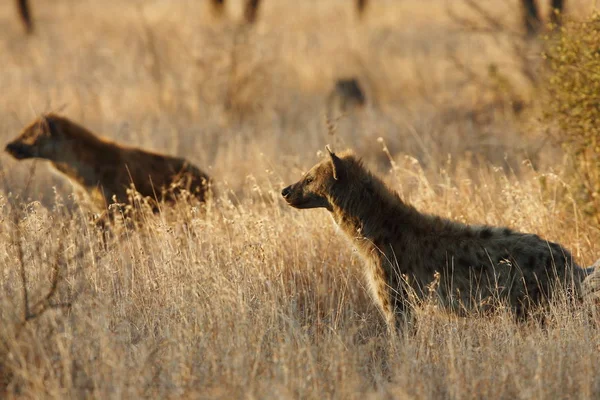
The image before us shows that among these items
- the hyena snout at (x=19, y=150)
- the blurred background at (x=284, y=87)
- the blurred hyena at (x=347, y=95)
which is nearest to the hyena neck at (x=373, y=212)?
the blurred background at (x=284, y=87)

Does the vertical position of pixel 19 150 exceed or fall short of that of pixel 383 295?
it exceeds it

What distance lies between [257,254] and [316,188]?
0.78 meters

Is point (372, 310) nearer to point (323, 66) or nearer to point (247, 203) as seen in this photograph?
point (247, 203)

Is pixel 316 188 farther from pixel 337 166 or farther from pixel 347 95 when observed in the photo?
pixel 347 95

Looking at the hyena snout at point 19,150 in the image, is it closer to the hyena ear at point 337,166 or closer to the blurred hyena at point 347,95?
the hyena ear at point 337,166

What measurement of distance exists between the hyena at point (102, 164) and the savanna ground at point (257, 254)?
385 mm

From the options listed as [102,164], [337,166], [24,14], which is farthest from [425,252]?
[24,14]

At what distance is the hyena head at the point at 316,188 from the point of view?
734cm

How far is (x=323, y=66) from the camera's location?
2067 centimetres

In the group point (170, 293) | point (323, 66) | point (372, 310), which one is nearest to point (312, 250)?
point (372, 310)

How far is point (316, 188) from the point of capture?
738 centimetres

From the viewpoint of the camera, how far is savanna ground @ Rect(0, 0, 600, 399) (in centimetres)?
550

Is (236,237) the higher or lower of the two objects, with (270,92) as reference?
lower

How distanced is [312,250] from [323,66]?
12932 mm
